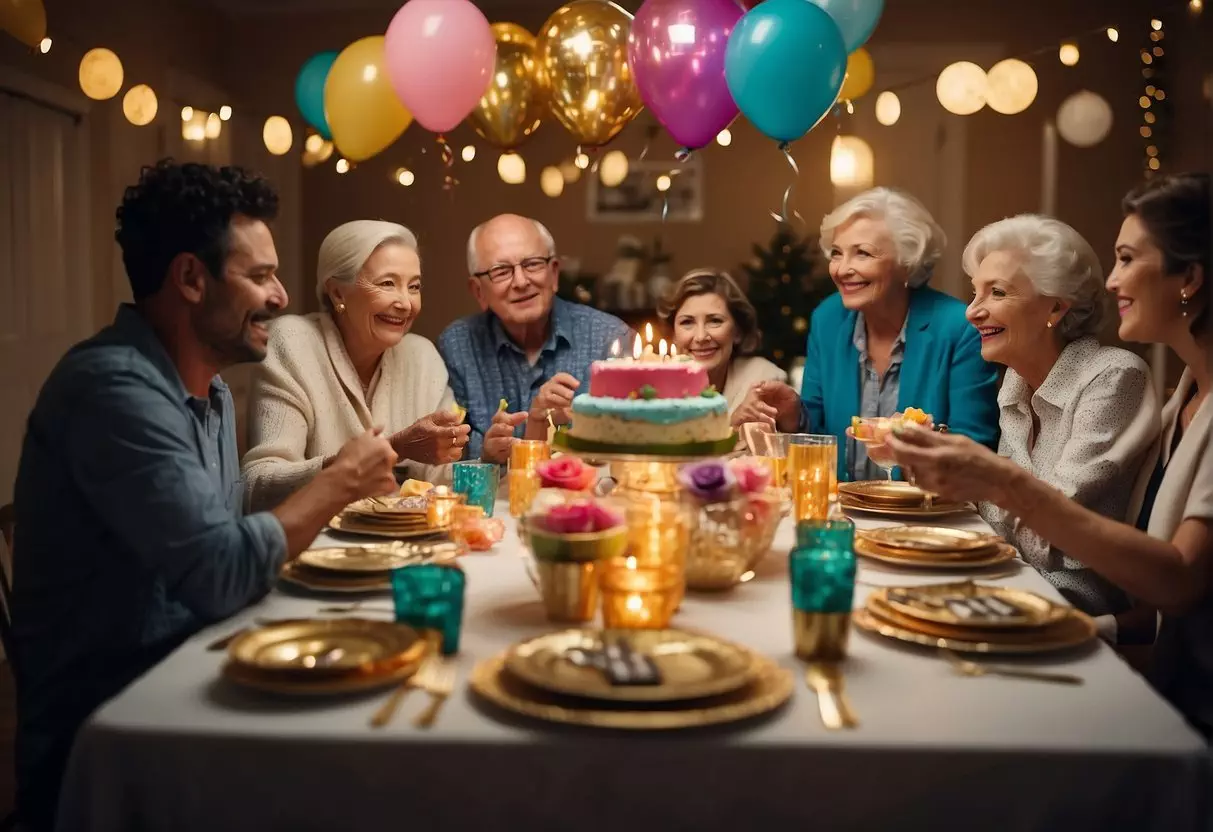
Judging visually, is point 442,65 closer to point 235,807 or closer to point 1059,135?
point 235,807

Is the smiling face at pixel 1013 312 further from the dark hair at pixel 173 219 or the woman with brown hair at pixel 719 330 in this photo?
the dark hair at pixel 173 219

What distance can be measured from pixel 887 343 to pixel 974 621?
2.25m

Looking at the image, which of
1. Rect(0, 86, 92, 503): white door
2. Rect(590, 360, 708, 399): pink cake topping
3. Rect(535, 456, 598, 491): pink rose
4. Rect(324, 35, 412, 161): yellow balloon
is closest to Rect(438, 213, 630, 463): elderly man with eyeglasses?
Rect(324, 35, 412, 161): yellow balloon

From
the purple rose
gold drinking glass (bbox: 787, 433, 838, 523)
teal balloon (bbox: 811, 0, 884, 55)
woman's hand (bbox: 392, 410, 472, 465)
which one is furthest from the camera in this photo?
teal balloon (bbox: 811, 0, 884, 55)

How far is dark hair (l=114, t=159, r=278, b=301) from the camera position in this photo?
193cm

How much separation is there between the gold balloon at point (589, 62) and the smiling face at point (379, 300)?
29.0 inches

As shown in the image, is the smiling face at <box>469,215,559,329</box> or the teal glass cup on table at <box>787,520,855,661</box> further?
the smiling face at <box>469,215,559,329</box>

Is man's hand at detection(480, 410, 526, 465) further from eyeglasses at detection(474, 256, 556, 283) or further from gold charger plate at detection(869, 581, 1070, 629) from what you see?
gold charger plate at detection(869, 581, 1070, 629)

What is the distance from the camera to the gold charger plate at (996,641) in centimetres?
146

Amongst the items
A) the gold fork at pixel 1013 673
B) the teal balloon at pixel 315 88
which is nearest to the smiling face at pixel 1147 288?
the gold fork at pixel 1013 673

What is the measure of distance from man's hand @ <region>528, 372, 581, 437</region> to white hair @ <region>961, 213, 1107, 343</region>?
46.8 inches

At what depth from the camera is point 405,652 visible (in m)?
1.37

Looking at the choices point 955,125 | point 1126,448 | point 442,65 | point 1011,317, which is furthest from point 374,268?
point 955,125

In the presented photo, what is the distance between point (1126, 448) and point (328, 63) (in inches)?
138
